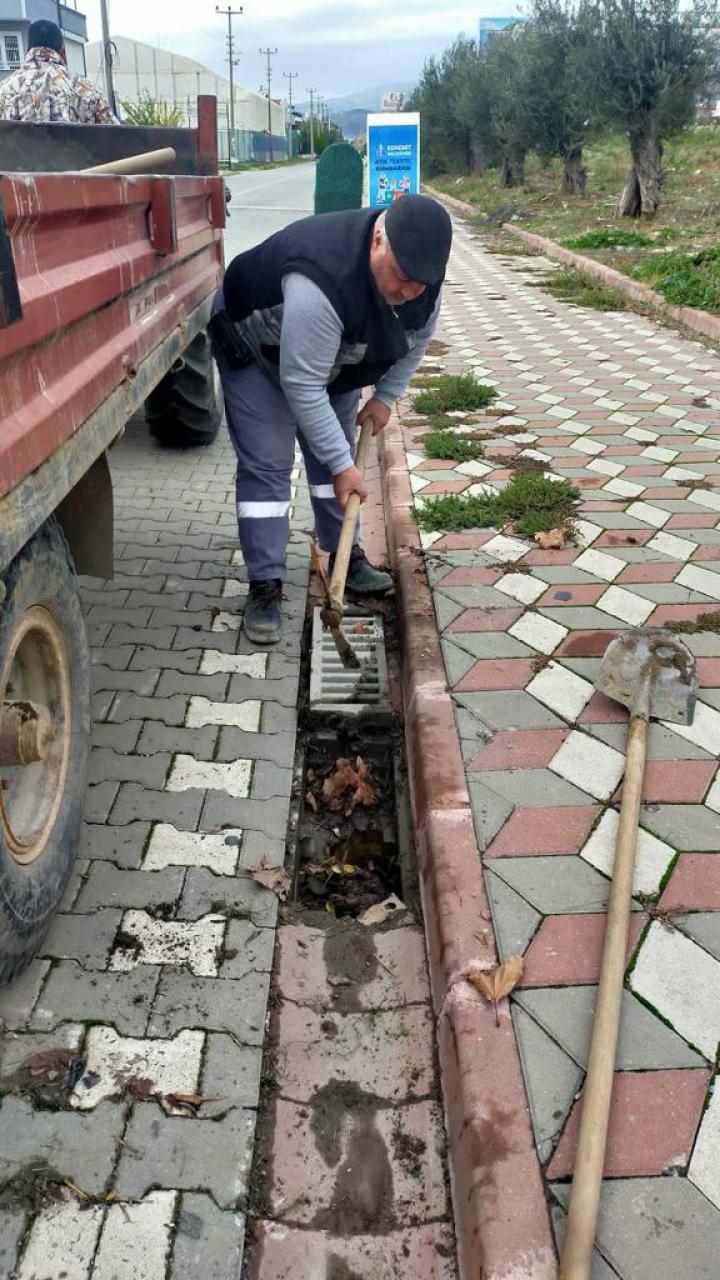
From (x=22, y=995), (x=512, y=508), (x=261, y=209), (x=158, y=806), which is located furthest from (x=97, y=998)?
(x=261, y=209)

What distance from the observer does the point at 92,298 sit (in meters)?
2.07

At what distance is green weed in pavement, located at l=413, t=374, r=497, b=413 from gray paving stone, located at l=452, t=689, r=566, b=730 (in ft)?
11.6

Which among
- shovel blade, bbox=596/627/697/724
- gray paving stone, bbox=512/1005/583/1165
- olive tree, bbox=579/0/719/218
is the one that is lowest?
gray paving stone, bbox=512/1005/583/1165

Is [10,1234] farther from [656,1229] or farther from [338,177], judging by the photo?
[338,177]

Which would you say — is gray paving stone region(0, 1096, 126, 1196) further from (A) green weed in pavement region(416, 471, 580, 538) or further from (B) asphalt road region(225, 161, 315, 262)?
(B) asphalt road region(225, 161, 315, 262)

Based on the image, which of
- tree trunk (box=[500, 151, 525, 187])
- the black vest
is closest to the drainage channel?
the black vest

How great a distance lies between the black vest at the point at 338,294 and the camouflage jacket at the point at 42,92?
291 centimetres

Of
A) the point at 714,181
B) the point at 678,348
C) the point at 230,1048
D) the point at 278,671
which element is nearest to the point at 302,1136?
the point at 230,1048

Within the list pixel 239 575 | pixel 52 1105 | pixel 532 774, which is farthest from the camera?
pixel 239 575

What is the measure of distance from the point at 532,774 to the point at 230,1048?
1.12m

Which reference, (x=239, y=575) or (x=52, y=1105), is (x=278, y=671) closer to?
(x=239, y=575)

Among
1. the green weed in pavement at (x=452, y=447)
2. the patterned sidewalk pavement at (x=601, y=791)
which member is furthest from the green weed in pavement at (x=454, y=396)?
the green weed in pavement at (x=452, y=447)

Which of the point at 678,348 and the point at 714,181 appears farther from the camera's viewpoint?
the point at 714,181

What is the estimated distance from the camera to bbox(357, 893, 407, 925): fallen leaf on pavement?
242 centimetres
